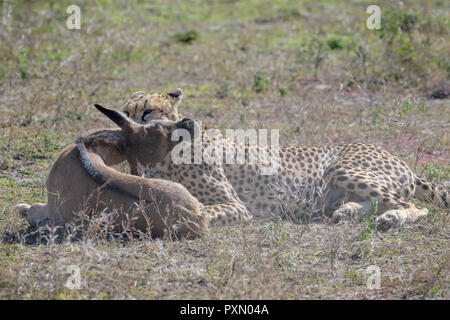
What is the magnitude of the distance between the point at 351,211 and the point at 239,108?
4050mm

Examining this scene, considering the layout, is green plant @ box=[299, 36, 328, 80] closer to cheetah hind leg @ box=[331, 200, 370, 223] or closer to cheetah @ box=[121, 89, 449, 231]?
cheetah @ box=[121, 89, 449, 231]

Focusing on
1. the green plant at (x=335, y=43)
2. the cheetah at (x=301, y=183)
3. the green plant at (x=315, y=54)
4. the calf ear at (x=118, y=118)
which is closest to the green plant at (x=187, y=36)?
the green plant at (x=315, y=54)

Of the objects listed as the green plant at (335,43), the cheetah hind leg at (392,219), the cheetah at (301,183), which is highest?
the green plant at (335,43)

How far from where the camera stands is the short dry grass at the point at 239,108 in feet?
15.8

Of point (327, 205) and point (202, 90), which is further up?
point (202, 90)

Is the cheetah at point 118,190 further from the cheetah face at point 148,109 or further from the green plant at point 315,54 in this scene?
the green plant at point 315,54

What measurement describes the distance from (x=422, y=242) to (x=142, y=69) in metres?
6.69

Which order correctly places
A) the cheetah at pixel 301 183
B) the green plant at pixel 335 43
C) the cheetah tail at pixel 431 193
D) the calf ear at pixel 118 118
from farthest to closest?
the green plant at pixel 335 43, the cheetah tail at pixel 431 193, the cheetah at pixel 301 183, the calf ear at pixel 118 118

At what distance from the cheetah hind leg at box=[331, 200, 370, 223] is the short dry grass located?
0.37 ft

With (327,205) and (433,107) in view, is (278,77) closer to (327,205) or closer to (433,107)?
(433,107)

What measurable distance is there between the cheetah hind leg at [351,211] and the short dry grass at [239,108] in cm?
11

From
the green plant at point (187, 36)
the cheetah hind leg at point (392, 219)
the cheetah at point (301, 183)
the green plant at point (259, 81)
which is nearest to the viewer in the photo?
the cheetah hind leg at point (392, 219)

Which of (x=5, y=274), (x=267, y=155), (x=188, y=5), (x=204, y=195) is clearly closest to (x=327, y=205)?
(x=267, y=155)
